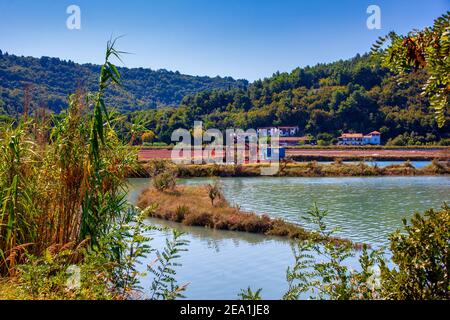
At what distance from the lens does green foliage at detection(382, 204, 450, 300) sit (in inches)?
120

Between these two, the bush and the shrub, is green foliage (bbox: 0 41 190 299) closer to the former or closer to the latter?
the shrub

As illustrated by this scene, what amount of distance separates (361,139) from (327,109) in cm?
995

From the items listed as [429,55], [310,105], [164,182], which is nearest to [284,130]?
[310,105]

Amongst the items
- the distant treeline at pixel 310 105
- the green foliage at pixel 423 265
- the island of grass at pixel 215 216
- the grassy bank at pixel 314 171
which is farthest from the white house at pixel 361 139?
the green foliage at pixel 423 265

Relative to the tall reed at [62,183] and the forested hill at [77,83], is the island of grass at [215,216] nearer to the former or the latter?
the forested hill at [77,83]

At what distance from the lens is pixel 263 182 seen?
28953 mm

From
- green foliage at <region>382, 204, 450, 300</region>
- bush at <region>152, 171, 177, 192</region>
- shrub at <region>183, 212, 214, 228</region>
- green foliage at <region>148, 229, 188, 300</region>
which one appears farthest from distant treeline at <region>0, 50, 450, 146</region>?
green foliage at <region>382, 204, 450, 300</region>

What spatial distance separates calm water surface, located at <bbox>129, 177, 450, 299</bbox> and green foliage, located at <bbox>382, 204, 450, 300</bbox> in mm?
1148

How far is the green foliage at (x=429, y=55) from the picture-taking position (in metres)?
2.40

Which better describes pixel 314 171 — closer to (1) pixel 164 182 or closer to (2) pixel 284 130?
(1) pixel 164 182

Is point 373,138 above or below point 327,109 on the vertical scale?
below

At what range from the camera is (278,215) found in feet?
55.1

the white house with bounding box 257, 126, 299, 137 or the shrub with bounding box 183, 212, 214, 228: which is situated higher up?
the white house with bounding box 257, 126, 299, 137
